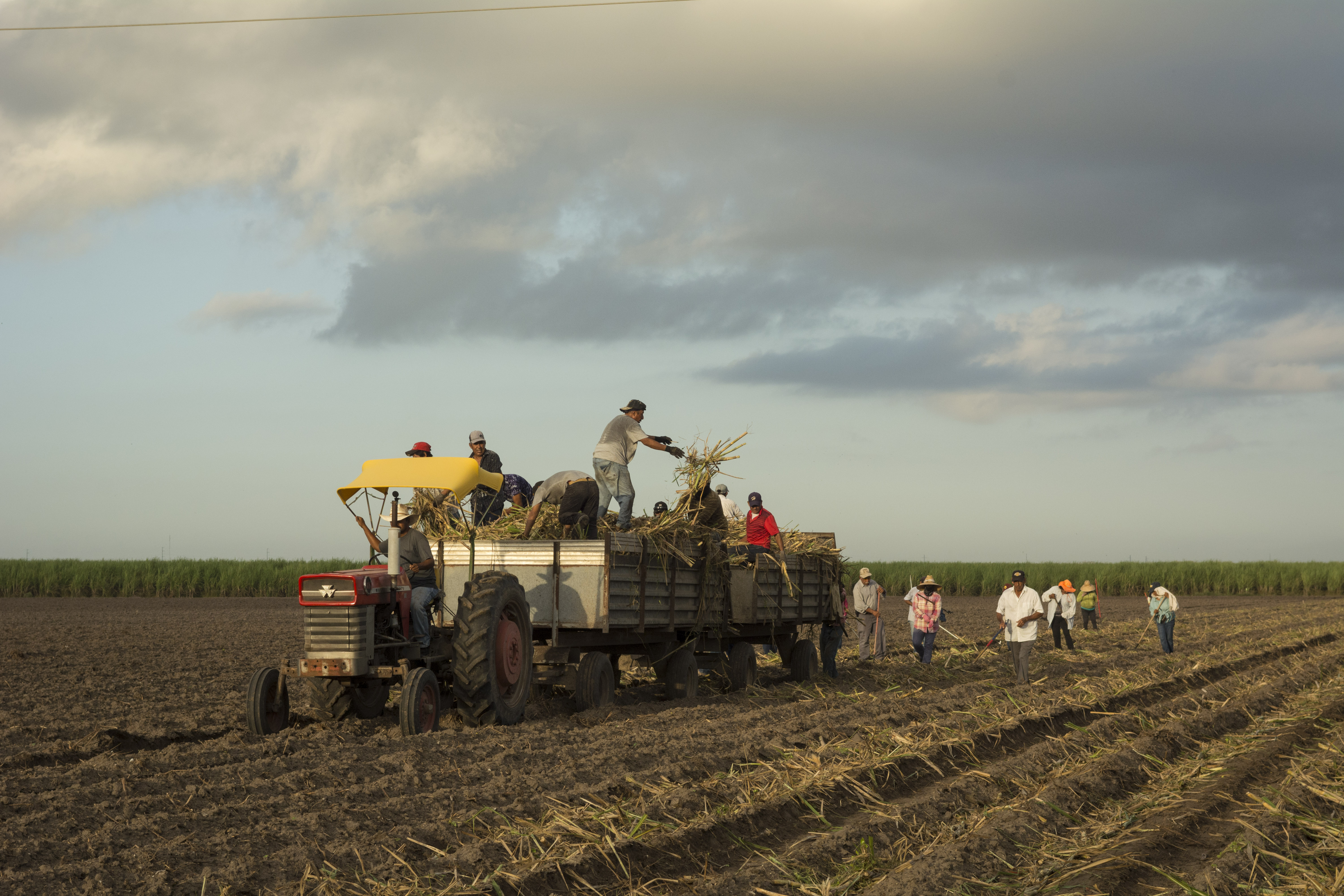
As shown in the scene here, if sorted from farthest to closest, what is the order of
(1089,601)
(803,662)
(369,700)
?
1. (1089,601)
2. (803,662)
3. (369,700)

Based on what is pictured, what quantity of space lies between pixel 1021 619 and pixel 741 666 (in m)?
3.81

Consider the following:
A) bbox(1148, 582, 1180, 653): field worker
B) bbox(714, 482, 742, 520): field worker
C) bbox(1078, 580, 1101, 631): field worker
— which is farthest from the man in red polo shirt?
bbox(1078, 580, 1101, 631): field worker

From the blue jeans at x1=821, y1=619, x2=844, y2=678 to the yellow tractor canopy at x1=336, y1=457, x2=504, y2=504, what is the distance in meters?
7.64

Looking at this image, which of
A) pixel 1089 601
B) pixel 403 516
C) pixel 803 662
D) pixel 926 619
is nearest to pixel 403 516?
pixel 403 516

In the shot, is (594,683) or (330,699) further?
(594,683)

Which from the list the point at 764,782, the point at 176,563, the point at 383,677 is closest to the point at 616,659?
the point at 383,677

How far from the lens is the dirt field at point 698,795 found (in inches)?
226

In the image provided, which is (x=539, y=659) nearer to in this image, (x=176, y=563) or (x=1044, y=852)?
(x=1044, y=852)

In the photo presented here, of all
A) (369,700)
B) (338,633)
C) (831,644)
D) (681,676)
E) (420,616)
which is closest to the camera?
(338,633)

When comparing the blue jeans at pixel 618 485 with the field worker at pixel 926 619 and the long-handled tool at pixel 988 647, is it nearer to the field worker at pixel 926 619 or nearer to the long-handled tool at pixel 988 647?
the long-handled tool at pixel 988 647

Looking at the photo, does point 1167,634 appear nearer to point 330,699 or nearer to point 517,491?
point 517,491

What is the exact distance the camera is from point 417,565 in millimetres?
10320

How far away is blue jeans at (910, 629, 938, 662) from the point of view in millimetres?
17969

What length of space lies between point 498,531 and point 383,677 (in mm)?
2476
